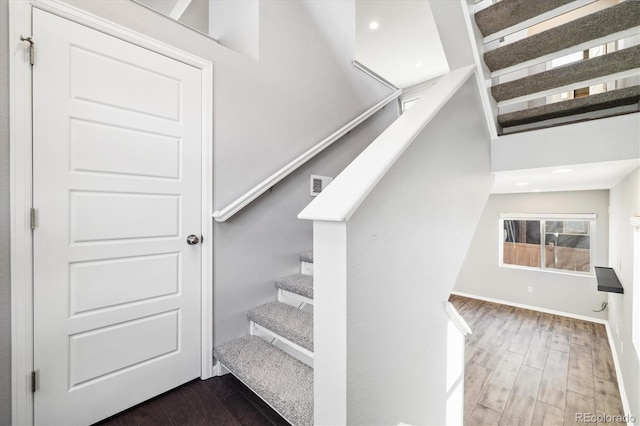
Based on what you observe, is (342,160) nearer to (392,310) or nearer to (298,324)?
(298,324)

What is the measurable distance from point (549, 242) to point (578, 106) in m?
4.29

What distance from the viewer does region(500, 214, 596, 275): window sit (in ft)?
14.4

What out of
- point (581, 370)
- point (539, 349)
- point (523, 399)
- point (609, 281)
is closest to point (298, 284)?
point (523, 399)

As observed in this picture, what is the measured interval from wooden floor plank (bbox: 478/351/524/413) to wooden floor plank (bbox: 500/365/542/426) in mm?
39

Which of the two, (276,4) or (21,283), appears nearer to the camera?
(21,283)

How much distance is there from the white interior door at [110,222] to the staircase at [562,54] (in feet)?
6.10

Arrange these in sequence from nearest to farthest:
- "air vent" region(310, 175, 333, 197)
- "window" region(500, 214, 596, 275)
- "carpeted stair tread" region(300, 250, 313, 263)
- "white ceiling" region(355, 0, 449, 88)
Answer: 1. "carpeted stair tread" region(300, 250, 313, 263)
2. "air vent" region(310, 175, 333, 197)
3. "white ceiling" region(355, 0, 449, 88)
4. "window" region(500, 214, 596, 275)

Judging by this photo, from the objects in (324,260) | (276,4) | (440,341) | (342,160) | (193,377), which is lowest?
(193,377)

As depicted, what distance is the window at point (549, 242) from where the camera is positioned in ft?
14.4

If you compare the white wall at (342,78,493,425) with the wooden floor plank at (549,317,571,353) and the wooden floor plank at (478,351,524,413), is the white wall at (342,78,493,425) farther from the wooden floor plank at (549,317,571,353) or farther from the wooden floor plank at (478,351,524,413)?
the wooden floor plank at (549,317,571,353)

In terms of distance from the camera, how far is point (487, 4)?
1.53 m

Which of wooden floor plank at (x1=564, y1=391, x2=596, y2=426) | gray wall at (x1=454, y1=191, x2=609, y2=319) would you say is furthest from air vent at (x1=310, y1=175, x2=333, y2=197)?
gray wall at (x1=454, y1=191, x2=609, y2=319)

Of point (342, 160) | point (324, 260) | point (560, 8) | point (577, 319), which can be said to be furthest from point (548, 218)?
point (324, 260)

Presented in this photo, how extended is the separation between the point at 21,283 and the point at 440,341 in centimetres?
198
